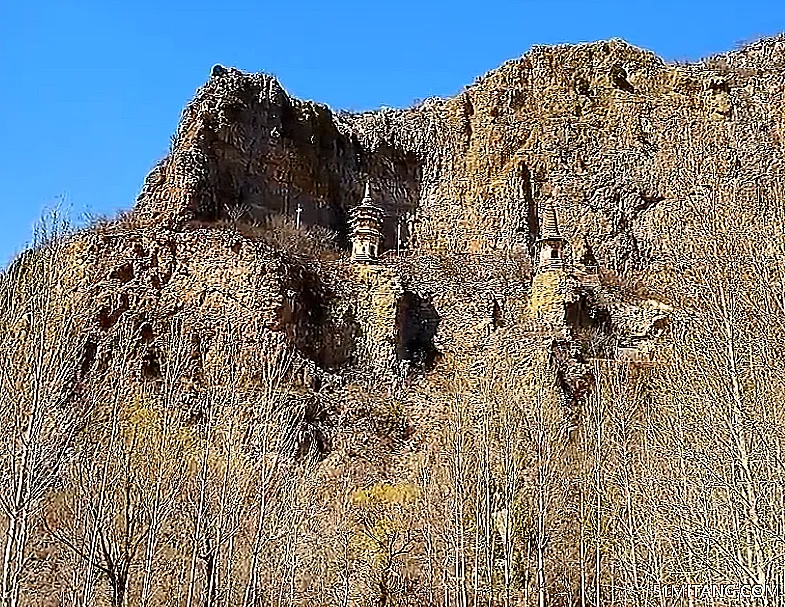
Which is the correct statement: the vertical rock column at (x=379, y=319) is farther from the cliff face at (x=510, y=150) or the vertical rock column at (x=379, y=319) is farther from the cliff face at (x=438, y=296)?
the cliff face at (x=510, y=150)

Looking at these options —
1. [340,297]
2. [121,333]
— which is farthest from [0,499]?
[340,297]

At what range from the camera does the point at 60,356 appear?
16.7m

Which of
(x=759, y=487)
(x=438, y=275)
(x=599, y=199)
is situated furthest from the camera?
A: (x=599, y=199)

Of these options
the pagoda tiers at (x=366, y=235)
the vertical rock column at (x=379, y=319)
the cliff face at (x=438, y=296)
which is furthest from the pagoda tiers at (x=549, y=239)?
the pagoda tiers at (x=366, y=235)

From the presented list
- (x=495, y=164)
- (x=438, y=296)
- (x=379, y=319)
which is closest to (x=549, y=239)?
(x=438, y=296)

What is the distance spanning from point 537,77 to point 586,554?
2677 cm

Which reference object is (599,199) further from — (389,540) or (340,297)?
(389,540)

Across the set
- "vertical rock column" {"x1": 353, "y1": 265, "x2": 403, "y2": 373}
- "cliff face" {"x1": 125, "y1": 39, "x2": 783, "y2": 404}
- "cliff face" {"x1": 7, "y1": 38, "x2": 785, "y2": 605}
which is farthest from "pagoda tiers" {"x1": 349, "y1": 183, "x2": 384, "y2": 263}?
"vertical rock column" {"x1": 353, "y1": 265, "x2": 403, "y2": 373}

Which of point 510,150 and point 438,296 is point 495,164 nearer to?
point 510,150

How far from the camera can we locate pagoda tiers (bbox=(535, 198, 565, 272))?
119ft

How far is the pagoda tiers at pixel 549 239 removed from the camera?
36281 mm

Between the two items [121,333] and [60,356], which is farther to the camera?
[121,333]

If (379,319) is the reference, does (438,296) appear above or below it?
above

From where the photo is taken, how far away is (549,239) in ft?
122
